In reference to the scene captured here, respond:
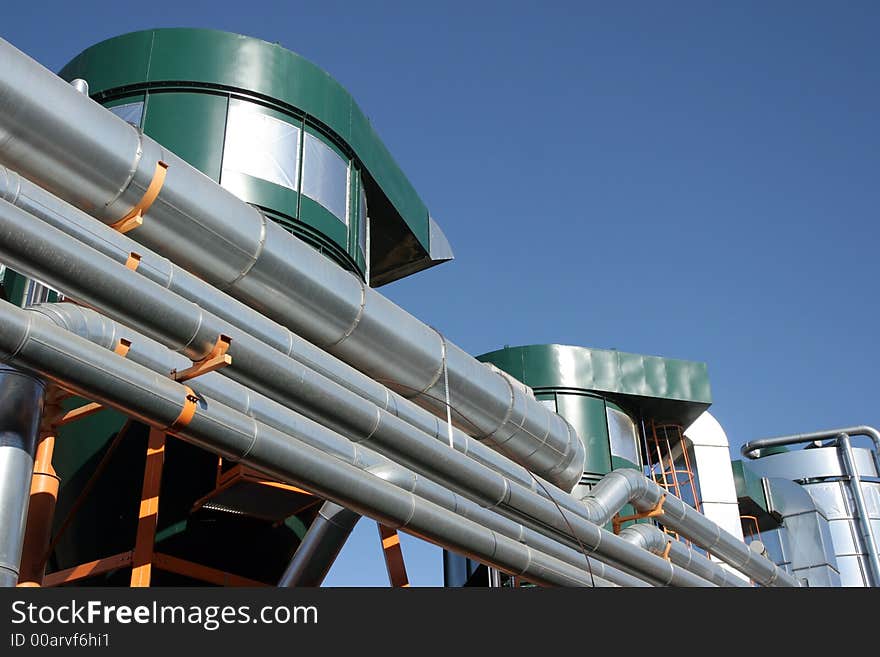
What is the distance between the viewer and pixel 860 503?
30.2 m

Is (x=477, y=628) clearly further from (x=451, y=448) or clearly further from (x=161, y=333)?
(x=451, y=448)

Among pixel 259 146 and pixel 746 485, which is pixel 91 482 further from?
pixel 746 485

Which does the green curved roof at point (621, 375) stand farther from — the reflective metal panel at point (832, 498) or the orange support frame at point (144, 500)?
the orange support frame at point (144, 500)

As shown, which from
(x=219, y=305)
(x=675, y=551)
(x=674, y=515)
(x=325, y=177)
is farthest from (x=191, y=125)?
(x=674, y=515)

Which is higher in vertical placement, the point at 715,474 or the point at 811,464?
the point at 811,464

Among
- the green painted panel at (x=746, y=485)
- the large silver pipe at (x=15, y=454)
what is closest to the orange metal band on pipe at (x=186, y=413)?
→ the large silver pipe at (x=15, y=454)

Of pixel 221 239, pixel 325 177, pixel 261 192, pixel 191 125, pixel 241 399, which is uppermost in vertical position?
pixel 191 125

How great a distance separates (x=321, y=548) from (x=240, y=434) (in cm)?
311

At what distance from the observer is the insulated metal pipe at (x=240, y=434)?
25.2ft

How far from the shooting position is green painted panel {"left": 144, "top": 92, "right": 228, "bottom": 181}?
14438 millimetres

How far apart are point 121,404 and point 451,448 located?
14.3ft

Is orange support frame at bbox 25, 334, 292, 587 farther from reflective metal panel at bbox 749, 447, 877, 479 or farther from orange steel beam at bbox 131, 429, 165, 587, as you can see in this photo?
reflective metal panel at bbox 749, 447, 877, 479

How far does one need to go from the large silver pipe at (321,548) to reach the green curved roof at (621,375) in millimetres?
12942

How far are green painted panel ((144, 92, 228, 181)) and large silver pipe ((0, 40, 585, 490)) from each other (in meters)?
3.64
